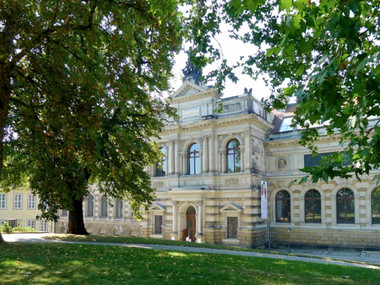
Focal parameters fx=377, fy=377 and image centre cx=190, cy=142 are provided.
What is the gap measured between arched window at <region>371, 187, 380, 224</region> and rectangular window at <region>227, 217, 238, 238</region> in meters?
9.66

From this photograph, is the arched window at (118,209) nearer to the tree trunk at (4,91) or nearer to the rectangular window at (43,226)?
the rectangular window at (43,226)

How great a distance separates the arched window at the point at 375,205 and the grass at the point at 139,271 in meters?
15.8

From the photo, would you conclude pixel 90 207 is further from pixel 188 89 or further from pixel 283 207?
pixel 283 207

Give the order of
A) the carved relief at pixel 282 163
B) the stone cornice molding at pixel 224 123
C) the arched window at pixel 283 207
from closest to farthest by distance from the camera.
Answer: the stone cornice molding at pixel 224 123 → the arched window at pixel 283 207 → the carved relief at pixel 282 163

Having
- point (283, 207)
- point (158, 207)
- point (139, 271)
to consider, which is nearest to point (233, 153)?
point (283, 207)

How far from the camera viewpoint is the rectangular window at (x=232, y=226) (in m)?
28.8

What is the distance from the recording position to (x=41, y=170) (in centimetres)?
1268

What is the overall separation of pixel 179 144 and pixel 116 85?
787 inches

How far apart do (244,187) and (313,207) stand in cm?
552

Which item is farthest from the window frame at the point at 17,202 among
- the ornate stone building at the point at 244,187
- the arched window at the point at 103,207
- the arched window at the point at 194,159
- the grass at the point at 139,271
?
the grass at the point at 139,271

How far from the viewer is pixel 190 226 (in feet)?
102

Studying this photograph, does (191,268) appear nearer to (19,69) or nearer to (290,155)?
(19,69)

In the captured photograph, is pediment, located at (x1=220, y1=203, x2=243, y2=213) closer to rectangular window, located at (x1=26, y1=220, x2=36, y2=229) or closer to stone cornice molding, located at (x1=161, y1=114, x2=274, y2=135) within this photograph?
stone cornice molding, located at (x1=161, y1=114, x2=274, y2=135)

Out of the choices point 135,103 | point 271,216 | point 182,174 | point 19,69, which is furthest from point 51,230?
point 19,69
